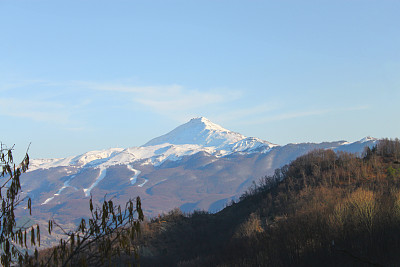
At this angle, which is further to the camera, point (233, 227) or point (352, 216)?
point (233, 227)

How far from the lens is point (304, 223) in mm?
55188

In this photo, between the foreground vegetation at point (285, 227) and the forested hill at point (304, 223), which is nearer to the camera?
the foreground vegetation at point (285, 227)

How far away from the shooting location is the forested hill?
4766 centimetres

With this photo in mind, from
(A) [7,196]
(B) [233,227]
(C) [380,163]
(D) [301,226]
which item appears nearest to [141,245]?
(B) [233,227]

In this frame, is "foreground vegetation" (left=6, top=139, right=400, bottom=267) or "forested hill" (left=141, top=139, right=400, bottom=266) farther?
"forested hill" (left=141, top=139, right=400, bottom=266)

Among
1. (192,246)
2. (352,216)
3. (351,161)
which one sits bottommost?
(192,246)

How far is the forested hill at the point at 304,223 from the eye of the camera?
47656mm

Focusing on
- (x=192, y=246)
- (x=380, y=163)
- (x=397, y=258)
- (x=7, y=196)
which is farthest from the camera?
(x=192, y=246)

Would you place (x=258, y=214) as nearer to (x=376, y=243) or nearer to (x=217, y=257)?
(x=217, y=257)

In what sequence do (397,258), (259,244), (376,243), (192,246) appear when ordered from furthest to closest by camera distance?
1. (192,246)
2. (259,244)
3. (376,243)
4. (397,258)

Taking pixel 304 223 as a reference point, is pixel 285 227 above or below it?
below

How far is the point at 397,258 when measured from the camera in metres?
39.2

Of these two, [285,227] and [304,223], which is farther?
[285,227]

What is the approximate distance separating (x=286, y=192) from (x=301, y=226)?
33.2 m
